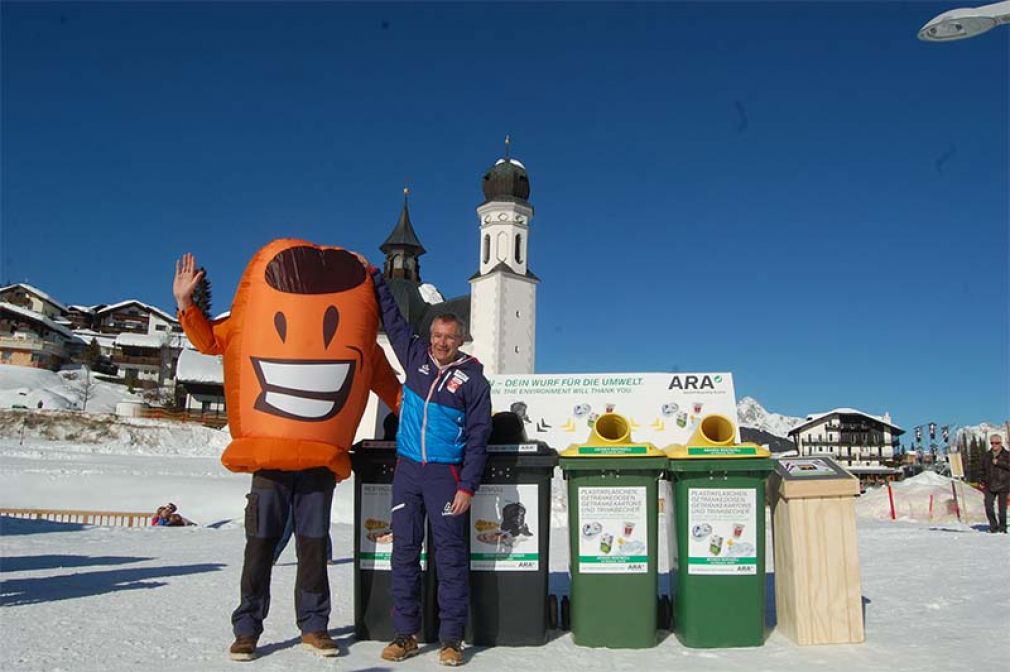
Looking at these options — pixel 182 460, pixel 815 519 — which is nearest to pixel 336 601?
pixel 815 519

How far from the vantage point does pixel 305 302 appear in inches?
205

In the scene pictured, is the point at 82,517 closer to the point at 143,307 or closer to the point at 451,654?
the point at 451,654

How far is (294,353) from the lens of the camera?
5113mm

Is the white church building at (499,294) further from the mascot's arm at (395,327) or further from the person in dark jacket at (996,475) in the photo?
the mascot's arm at (395,327)

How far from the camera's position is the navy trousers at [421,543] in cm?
494

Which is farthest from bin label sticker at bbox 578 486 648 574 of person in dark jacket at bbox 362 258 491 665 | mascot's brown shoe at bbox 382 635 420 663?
mascot's brown shoe at bbox 382 635 420 663

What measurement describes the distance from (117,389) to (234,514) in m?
54.9

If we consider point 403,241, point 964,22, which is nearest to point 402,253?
point 403,241

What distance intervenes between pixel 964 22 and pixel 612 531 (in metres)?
6.42

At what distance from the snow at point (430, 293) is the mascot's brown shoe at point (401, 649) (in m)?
59.5

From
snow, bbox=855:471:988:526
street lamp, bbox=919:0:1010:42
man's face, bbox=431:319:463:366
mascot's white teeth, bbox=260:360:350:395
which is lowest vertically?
snow, bbox=855:471:988:526

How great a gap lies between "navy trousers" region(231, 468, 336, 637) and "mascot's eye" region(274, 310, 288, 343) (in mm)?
856

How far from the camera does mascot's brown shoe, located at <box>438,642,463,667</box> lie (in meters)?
4.70

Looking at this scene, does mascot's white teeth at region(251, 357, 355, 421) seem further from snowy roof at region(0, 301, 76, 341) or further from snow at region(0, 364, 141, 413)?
snowy roof at region(0, 301, 76, 341)
